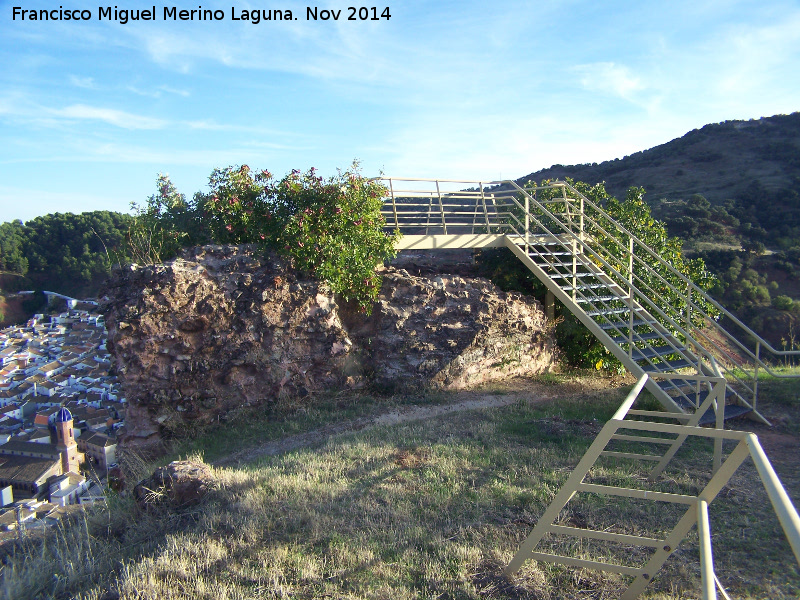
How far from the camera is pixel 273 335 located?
29.5ft

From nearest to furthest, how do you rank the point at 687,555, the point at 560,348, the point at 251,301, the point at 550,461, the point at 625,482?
the point at 687,555
the point at 625,482
the point at 550,461
the point at 251,301
the point at 560,348

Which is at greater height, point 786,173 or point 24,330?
point 786,173

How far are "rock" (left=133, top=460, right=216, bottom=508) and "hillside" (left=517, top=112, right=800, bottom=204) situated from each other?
111 feet

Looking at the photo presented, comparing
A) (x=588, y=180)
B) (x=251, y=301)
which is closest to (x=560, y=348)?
(x=251, y=301)

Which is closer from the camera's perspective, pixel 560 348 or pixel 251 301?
pixel 251 301

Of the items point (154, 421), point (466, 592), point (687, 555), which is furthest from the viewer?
point (154, 421)

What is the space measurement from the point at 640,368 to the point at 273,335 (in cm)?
579

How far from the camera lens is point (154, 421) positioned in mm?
8250

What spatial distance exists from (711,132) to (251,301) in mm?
47213

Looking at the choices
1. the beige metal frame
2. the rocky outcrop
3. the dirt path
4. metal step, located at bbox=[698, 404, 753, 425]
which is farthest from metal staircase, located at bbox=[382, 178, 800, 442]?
the beige metal frame

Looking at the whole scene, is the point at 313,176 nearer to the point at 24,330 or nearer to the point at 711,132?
the point at 24,330

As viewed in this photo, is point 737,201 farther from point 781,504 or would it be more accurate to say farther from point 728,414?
point 781,504

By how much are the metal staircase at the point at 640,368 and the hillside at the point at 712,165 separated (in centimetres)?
2374

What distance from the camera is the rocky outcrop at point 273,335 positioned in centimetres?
824
